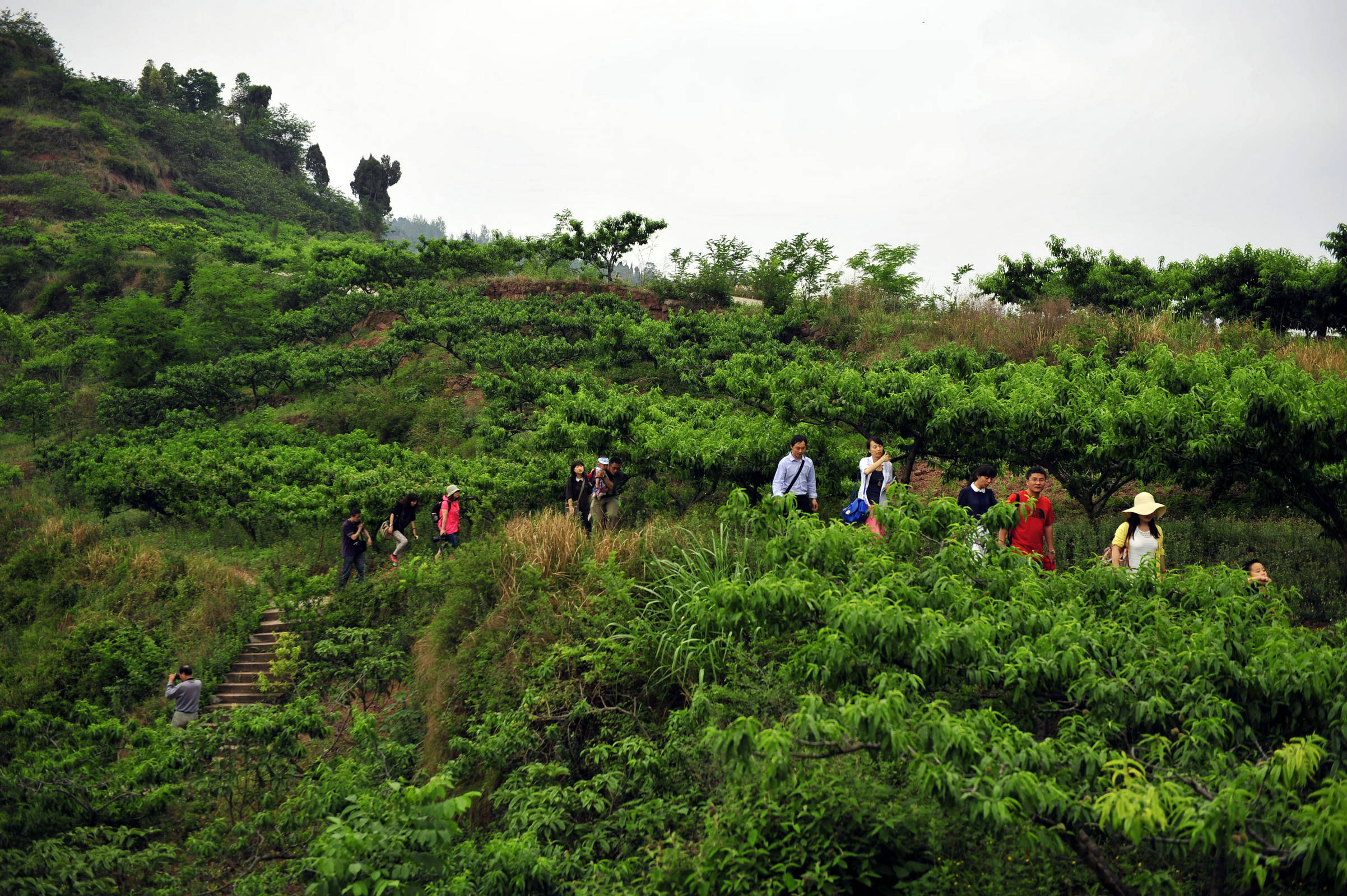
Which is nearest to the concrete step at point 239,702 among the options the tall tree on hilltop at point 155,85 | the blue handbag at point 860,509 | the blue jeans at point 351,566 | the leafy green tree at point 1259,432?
the blue jeans at point 351,566

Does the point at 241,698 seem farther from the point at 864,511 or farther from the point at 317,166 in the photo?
the point at 317,166

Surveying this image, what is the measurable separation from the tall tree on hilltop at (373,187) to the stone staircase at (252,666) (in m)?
51.7

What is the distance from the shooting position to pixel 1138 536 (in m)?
6.27

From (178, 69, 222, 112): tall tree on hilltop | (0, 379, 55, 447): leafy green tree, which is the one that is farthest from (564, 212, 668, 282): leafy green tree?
(178, 69, 222, 112): tall tree on hilltop

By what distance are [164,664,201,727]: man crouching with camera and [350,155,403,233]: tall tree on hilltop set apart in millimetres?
54018

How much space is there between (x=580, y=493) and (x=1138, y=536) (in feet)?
20.8

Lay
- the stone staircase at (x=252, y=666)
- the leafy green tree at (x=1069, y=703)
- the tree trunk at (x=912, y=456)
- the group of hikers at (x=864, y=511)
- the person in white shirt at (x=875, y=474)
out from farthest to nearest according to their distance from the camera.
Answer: the stone staircase at (x=252, y=666), the tree trunk at (x=912, y=456), the person in white shirt at (x=875, y=474), the group of hikers at (x=864, y=511), the leafy green tree at (x=1069, y=703)

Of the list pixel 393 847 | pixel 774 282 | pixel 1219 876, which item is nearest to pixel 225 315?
pixel 774 282

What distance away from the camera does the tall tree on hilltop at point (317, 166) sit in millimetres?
61250

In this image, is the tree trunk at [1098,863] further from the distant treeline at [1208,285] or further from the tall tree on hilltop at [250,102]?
the tall tree on hilltop at [250,102]

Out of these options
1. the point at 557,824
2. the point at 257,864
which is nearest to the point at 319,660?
the point at 257,864

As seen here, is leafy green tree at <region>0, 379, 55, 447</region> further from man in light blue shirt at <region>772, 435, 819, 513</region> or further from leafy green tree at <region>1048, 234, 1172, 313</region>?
leafy green tree at <region>1048, 234, 1172, 313</region>

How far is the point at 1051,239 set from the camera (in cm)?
2164

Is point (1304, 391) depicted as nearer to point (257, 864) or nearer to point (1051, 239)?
point (257, 864)
